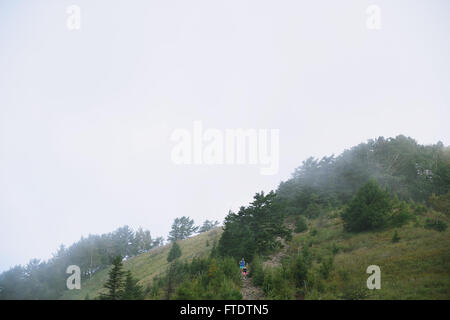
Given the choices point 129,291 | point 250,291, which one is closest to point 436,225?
point 250,291

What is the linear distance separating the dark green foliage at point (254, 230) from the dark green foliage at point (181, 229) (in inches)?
2370

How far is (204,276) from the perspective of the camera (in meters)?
12.2

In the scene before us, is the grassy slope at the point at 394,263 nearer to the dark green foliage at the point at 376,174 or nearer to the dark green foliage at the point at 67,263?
the dark green foliage at the point at 376,174

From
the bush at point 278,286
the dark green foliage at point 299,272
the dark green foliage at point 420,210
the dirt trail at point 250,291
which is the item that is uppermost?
the dark green foliage at point 420,210

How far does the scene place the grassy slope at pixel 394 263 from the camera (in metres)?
8.34

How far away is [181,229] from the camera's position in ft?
242

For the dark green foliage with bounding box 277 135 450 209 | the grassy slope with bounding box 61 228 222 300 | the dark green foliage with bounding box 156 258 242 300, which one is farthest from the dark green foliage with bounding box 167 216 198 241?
the dark green foliage with bounding box 156 258 242 300

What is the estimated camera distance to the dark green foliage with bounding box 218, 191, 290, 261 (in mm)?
17038

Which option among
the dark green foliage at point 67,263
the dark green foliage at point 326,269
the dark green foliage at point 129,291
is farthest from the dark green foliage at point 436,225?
the dark green foliage at point 67,263

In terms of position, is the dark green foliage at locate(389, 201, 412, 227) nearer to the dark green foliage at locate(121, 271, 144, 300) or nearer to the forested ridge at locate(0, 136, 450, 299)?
the forested ridge at locate(0, 136, 450, 299)

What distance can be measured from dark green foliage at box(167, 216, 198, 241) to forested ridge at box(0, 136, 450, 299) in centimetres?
3329

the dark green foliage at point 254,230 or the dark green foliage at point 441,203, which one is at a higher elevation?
the dark green foliage at point 441,203
